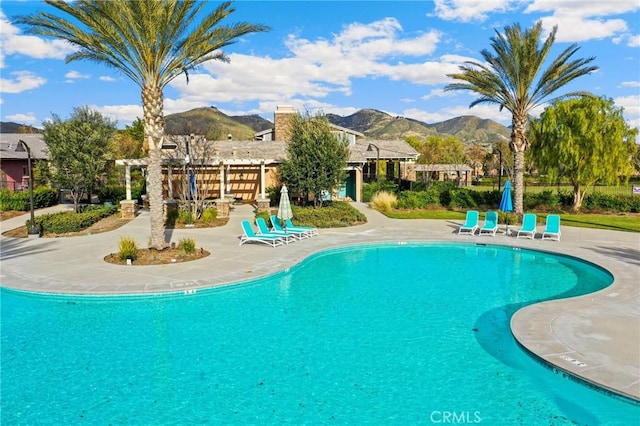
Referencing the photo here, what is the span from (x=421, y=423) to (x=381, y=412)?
0.54m

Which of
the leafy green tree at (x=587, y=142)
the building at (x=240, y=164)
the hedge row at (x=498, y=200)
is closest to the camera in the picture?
the building at (x=240, y=164)

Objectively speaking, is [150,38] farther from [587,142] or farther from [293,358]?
[587,142]

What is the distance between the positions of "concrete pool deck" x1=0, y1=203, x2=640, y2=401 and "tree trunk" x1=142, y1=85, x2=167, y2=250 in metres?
1.88

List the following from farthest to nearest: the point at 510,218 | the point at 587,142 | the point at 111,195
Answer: the point at 111,195 → the point at 587,142 → the point at 510,218

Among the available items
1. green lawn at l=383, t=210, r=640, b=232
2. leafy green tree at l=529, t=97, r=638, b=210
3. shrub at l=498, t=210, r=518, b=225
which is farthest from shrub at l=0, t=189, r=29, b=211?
leafy green tree at l=529, t=97, r=638, b=210

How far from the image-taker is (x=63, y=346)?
8023mm

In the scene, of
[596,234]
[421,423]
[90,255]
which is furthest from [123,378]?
[596,234]

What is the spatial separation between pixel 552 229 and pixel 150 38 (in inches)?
633

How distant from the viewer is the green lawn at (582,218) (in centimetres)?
2145

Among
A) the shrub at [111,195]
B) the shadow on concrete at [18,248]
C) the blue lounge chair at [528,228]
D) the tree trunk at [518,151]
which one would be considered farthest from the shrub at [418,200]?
the shadow on concrete at [18,248]

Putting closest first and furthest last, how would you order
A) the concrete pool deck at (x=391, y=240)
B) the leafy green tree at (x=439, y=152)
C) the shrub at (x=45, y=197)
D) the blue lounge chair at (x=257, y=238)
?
the concrete pool deck at (x=391, y=240), the blue lounge chair at (x=257, y=238), the shrub at (x=45, y=197), the leafy green tree at (x=439, y=152)

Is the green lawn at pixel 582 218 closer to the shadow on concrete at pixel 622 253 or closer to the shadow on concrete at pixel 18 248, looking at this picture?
the shadow on concrete at pixel 622 253

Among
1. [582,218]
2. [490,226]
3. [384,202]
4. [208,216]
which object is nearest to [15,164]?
[208,216]

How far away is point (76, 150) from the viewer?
71.5ft
